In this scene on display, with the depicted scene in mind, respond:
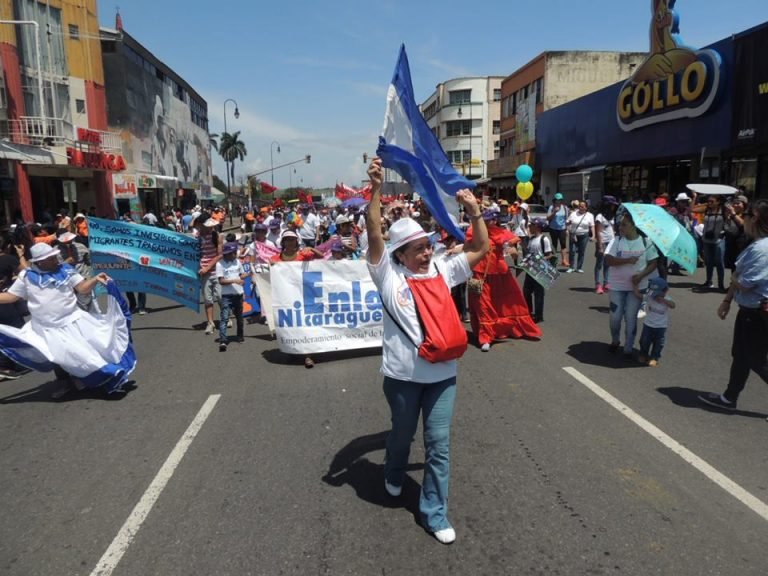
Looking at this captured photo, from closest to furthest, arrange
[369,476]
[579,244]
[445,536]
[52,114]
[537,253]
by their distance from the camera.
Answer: [445,536] → [369,476] → [537,253] → [579,244] → [52,114]

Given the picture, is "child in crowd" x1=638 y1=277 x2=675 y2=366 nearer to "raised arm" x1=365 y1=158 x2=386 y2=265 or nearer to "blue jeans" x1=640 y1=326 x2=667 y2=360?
"blue jeans" x1=640 y1=326 x2=667 y2=360

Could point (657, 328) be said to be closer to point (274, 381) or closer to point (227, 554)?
point (274, 381)

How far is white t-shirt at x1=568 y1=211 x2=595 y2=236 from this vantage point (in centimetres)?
1384

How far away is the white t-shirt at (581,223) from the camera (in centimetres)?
1384

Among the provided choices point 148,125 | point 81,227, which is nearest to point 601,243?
point 81,227

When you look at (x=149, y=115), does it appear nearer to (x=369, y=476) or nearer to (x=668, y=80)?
(x=668, y=80)

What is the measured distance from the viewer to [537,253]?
8805mm

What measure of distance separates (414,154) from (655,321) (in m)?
3.81

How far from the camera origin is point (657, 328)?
6625 millimetres

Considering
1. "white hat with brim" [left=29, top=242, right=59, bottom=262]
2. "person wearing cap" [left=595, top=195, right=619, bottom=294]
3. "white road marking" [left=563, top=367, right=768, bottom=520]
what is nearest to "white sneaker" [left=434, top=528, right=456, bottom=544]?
"white road marking" [left=563, top=367, right=768, bottom=520]

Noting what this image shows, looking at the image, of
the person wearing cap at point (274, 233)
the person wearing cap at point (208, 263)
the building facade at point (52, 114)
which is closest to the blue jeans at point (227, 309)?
the person wearing cap at point (208, 263)

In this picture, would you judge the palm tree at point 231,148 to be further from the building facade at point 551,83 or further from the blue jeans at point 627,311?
the blue jeans at point 627,311

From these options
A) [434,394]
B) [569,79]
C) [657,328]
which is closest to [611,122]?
[569,79]

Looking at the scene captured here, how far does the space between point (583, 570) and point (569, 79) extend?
43.8 metres
